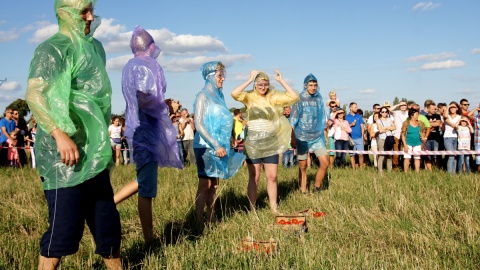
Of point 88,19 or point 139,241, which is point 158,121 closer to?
point 139,241

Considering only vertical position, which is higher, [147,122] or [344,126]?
[147,122]

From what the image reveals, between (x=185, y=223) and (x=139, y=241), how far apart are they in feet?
3.05

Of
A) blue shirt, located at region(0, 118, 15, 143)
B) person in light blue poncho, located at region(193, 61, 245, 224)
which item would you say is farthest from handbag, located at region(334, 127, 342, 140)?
blue shirt, located at region(0, 118, 15, 143)

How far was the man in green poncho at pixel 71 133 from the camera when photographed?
9.92 feet

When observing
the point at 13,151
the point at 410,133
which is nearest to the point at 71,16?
the point at 410,133

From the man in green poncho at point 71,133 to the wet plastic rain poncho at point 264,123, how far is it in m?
3.53

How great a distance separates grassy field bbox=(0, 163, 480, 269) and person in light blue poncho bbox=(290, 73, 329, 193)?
2.03 ft

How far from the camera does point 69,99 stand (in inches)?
123

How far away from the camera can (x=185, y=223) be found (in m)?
5.79

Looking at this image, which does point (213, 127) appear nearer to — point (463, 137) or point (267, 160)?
point (267, 160)

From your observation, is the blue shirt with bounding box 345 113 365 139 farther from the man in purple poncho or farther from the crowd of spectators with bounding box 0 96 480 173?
the man in purple poncho

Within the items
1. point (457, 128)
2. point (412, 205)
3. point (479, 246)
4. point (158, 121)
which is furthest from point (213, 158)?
point (457, 128)

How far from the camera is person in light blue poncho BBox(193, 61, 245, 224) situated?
5676 mm

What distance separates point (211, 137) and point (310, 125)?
308cm
